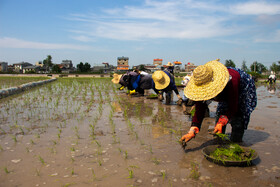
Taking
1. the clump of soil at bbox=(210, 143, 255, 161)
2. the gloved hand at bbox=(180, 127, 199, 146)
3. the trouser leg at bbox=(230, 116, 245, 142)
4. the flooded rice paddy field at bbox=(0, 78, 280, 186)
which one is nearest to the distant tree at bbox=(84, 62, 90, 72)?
the flooded rice paddy field at bbox=(0, 78, 280, 186)

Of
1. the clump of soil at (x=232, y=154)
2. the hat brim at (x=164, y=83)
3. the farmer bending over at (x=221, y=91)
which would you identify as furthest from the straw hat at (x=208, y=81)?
the hat brim at (x=164, y=83)

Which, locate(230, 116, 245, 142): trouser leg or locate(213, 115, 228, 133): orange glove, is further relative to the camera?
locate(230, 116, 245, 142): trouser leg

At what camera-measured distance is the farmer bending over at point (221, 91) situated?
2.33 m

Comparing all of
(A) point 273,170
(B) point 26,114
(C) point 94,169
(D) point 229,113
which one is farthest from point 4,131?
(A) point 273,170

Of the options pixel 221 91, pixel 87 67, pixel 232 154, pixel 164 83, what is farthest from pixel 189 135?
pixel 87 67

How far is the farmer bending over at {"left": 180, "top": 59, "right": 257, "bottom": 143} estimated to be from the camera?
233cm

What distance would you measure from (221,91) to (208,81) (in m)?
0.16

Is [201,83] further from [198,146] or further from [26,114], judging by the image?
[26,114]

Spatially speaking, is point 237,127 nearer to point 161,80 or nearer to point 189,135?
point 189,135

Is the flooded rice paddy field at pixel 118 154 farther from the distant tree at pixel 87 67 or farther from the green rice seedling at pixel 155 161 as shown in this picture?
the distant tree at pixel 87 67

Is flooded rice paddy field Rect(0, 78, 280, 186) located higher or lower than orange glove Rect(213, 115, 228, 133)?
lower

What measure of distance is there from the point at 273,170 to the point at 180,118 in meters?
2.54

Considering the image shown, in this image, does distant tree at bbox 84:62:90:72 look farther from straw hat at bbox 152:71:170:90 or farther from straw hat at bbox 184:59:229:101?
straw hat at bbox 184:59:229:101

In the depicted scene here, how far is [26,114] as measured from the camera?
5.10m
